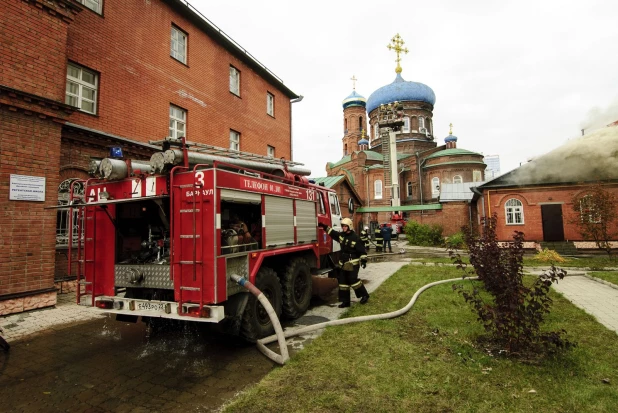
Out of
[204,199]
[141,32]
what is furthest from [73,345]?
[141,32]

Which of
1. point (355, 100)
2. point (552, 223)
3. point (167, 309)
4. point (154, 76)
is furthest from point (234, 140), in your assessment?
point (355, 100)

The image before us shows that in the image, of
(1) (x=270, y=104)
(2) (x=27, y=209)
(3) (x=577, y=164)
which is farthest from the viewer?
(3) (x=577, y=164)

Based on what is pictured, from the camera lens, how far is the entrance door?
19828 millimetres

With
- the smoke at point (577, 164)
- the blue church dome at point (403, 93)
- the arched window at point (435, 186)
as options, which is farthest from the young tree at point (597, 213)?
the blue church dome at point (403, 93)

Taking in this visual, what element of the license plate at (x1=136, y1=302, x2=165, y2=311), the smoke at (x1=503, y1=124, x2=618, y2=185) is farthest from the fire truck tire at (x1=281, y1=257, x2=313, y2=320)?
the smoke at (x1=503, y1=124, x2=618, y2=185)

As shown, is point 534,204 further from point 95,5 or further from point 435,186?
point 95,5

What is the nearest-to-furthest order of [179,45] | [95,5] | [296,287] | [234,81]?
1. [296,287]
2. [95,5]
3. [179,45]
4. [234,81]

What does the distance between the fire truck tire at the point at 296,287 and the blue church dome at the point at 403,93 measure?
46.2m

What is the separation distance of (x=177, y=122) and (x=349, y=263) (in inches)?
377

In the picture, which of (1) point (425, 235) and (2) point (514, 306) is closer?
(2) point (514, 306)

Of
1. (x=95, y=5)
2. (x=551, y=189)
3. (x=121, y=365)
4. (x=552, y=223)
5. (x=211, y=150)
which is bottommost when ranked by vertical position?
(x=121, y=365)

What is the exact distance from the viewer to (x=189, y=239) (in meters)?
4.30

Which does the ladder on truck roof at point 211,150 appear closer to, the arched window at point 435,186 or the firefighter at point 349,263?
the firefighter at point 349,263

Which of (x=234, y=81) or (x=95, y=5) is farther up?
(x=234, y=81)
